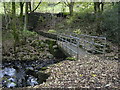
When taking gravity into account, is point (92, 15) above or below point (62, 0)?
below

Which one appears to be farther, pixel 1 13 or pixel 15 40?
pixel 1 13

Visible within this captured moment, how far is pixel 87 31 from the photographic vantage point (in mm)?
19344

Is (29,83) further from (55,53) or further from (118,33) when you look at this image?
(118,33)

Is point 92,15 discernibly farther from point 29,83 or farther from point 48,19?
point 29,83

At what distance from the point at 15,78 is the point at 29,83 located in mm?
1391

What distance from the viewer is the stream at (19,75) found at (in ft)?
26.7

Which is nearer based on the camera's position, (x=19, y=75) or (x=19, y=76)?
(x=19, y=76)

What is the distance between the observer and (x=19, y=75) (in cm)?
988

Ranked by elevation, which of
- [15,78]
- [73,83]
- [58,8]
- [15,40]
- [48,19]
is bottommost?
[15,78]

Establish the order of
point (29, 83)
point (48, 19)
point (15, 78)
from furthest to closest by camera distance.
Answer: point (48, 19) → point (15, 78) → point (29, 83)

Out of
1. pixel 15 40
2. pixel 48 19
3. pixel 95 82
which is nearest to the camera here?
pixel 95 82

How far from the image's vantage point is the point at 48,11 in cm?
2928

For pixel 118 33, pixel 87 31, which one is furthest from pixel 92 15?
pixel 118 33

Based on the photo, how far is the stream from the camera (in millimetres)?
8144
